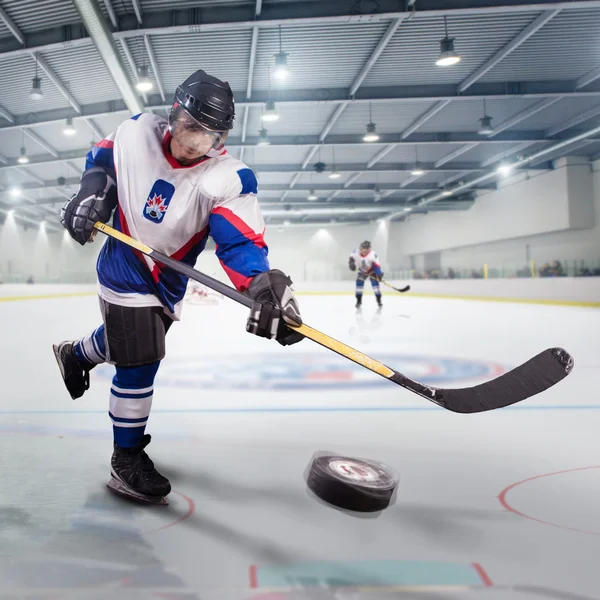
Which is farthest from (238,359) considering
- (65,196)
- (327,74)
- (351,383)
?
(65,196)

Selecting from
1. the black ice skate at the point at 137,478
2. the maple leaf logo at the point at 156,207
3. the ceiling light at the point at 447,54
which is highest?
the ceiling light at the point at 447,54

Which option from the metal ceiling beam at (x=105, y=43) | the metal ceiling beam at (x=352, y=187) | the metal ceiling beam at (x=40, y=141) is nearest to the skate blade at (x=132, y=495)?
the metal ceiling beam at (x=105, y=43)

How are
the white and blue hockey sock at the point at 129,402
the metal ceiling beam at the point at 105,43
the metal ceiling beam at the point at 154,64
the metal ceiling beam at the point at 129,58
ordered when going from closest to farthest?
the white and blue hockey sock at the point at 129,402
the metal ceiling beam at the point at 105,43
the metal ceiling beam at the point at 129,58
the metal ceiling beam at the point at 154,64

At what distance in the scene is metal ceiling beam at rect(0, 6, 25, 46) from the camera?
6.98 m

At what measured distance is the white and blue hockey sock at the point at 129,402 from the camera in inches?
57.6

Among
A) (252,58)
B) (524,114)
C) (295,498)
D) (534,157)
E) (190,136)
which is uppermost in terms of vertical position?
(252,58)

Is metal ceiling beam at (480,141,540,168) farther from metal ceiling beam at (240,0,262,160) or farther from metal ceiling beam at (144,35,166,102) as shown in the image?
metal ceiling beam at (144,35,166,102)

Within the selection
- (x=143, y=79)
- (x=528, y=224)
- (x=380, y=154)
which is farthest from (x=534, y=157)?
(x=143, y=79)

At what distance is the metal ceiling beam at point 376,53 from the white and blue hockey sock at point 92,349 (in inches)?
251

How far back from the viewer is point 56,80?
9.06m

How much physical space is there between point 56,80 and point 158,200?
9161 millimetres

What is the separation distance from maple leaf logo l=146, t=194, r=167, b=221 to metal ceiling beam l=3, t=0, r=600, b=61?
20.5ft

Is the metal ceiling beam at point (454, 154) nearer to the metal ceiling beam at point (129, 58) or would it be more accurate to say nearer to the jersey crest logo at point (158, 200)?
the metal ceiling beam at point (129, 58)

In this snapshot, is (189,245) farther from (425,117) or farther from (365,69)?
(425,117)
